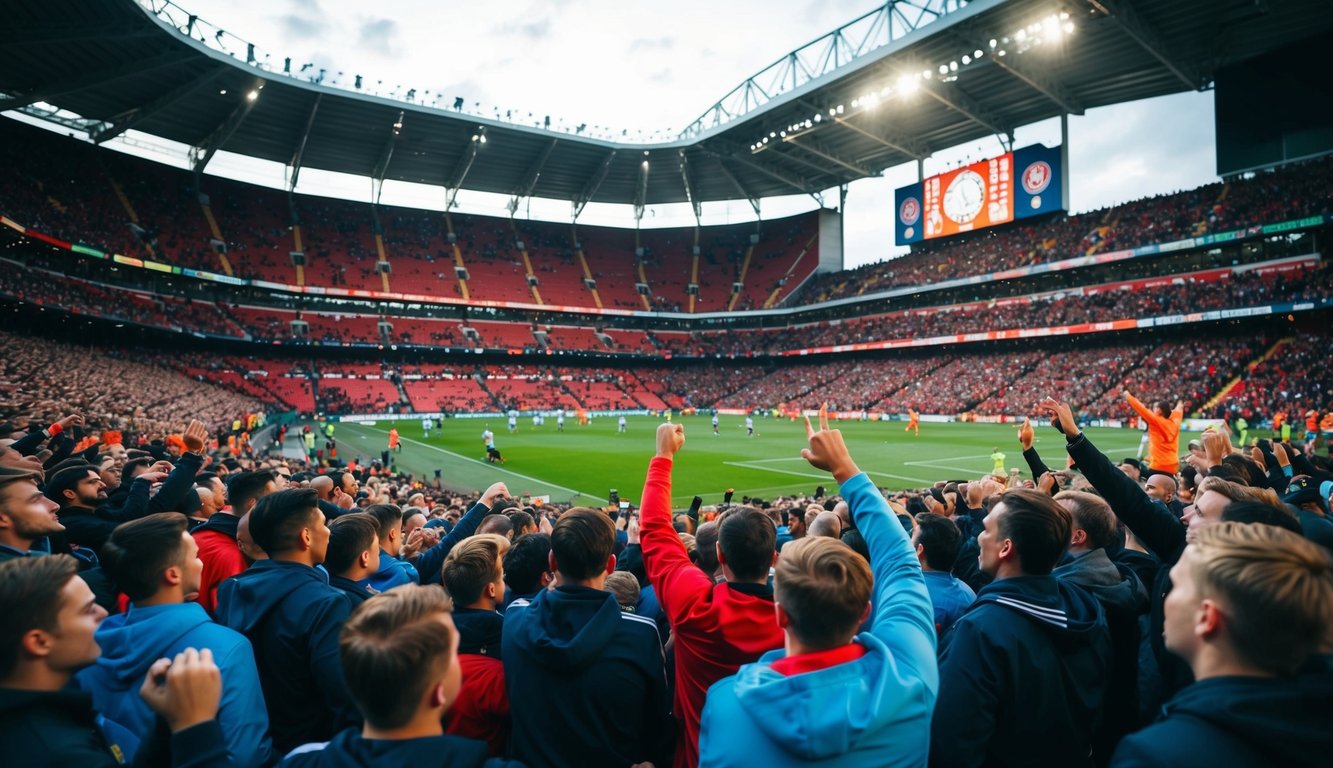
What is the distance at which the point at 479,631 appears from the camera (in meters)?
3.27

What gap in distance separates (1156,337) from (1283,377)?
10.8 metres

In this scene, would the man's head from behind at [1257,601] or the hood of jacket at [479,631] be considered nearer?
the man's head from behind at [1257,601]

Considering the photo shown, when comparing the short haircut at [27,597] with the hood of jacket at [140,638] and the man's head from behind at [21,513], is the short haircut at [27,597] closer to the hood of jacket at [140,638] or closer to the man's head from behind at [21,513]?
the hood of jacket at [140,638]

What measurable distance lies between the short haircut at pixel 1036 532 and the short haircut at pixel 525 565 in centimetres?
250

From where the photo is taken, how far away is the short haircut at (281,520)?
11.5ft

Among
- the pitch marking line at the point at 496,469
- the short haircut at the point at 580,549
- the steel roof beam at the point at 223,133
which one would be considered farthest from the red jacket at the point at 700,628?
the steel roof beam at the point at 223,133

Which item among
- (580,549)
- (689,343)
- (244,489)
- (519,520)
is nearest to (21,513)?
(244,489)

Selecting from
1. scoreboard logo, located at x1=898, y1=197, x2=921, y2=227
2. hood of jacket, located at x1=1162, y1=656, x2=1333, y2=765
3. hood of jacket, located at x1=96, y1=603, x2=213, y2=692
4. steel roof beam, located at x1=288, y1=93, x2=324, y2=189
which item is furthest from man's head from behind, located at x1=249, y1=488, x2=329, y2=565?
scoreboard logo, located at x1=898, y1=197, x2=921, y2=227

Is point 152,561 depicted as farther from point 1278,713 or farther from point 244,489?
point 1278,713

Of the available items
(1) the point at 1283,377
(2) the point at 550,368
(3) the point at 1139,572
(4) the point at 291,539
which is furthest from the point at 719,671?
(2) the point at 550,368

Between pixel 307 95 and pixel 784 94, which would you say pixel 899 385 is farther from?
pixel 307 95

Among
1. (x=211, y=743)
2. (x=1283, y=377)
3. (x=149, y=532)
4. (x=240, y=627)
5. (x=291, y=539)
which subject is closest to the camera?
(x=211, y=743)

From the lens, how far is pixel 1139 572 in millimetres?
4160

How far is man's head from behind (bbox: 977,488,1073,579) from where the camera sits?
2.91m
